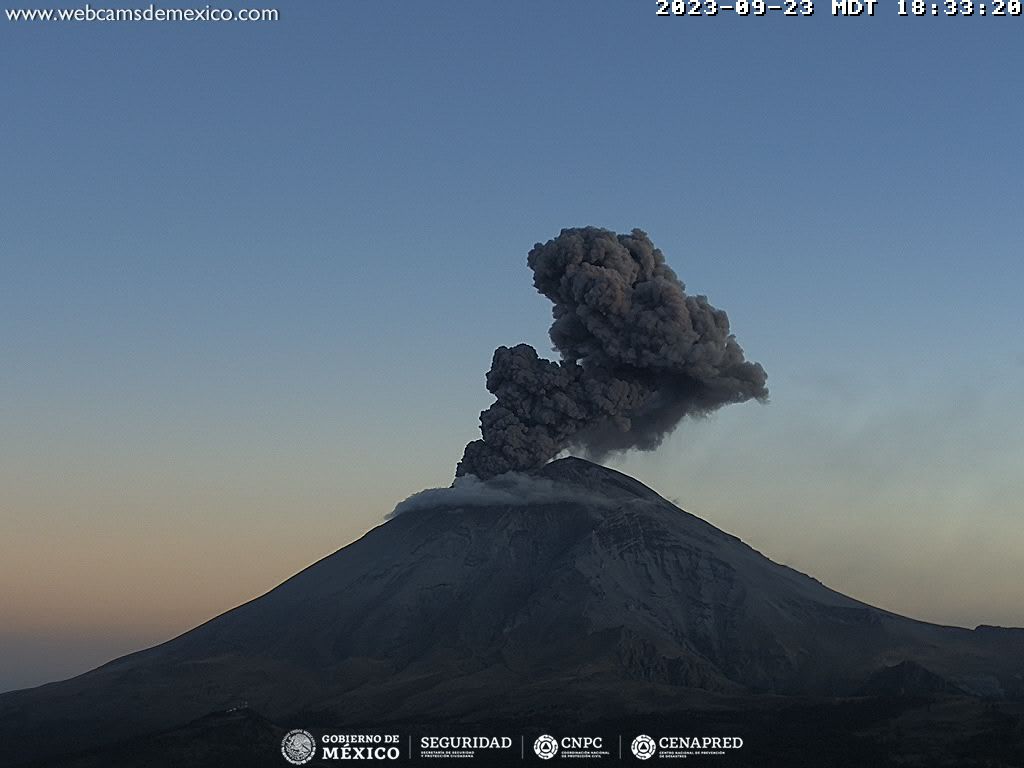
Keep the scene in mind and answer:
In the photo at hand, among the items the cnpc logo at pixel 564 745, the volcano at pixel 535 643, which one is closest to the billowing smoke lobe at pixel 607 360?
the volcano at pixel 535 643

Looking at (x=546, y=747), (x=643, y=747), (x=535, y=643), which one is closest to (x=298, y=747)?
(x=546, y=747)

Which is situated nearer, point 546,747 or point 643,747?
point 643,747

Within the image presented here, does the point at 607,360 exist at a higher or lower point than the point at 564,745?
higher

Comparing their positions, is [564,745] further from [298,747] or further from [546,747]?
[298,747]

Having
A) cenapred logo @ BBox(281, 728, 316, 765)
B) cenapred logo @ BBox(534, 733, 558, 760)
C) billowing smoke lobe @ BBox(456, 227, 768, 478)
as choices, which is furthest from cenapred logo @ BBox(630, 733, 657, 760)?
billowing smoke lobe @ BBox(456, 227, 768, 478)

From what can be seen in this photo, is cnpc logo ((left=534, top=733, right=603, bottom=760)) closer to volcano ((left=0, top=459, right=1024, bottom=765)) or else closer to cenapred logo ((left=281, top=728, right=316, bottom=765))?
volcano ((left=0, top=459, right=1024, bottom=765))

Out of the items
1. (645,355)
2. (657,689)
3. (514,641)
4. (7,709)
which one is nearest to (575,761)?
(657,689)

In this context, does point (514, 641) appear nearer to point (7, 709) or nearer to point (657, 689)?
point (657, 689)
